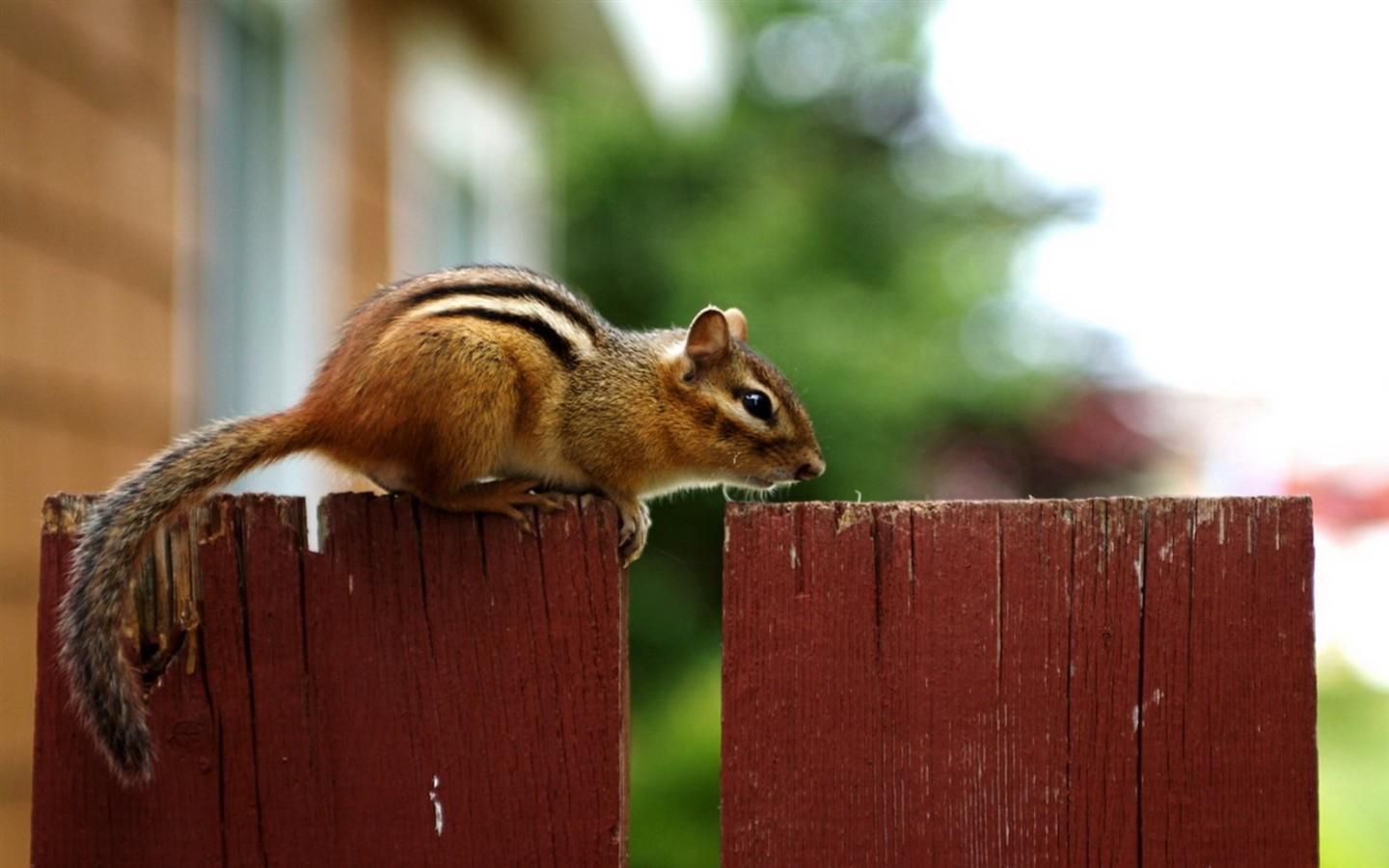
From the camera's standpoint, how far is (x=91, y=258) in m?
5.19

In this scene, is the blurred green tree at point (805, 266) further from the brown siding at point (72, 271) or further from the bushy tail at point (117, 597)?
the bushy tail at point (117, 597)

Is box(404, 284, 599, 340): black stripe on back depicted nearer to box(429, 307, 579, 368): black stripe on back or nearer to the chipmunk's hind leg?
box(429, 307, 579, 368): black stripe on back

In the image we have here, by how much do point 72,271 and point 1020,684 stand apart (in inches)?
154

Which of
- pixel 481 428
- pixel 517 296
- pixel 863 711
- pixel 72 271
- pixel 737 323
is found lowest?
pixel 863 711

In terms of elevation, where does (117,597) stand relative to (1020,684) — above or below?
above

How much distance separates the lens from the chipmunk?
222 centimetres

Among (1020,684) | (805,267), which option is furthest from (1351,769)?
(1020,684)

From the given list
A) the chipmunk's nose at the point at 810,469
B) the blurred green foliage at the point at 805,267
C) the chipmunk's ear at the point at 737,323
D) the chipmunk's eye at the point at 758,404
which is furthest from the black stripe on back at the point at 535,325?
the blurred green foliage at the point at 805,267

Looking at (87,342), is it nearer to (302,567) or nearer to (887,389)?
(302,567)

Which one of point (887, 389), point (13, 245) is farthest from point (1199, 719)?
point (887, 389)

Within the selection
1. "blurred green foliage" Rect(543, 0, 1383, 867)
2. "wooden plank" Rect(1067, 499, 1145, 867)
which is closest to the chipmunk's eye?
"wooden plank" Rect(1067, 499, 1145, 867)

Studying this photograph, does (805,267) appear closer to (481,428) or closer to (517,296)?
(517,296)

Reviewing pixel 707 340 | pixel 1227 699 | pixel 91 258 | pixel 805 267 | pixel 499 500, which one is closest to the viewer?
pixel 1227 699

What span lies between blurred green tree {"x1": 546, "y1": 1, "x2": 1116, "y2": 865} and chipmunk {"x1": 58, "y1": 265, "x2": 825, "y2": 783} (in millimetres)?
3164
